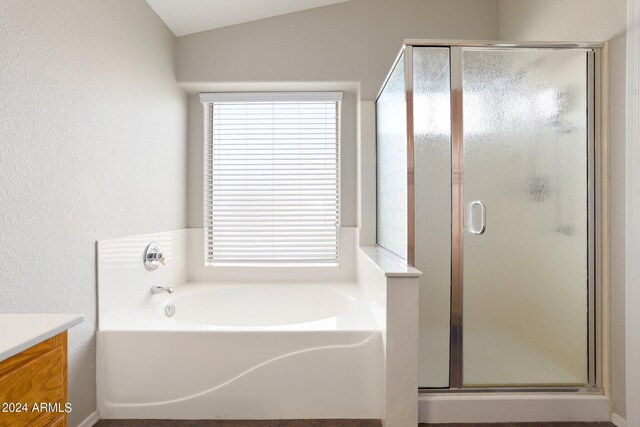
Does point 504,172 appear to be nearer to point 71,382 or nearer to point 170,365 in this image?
point 170,365

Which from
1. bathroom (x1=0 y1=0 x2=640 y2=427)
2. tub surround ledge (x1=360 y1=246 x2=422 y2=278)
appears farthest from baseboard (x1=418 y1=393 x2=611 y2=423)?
tub surround ledge (x1=360 y1=246 x2=422 y2=278)

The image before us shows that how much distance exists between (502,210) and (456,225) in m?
0.24

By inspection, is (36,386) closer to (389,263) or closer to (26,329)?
(26,329)

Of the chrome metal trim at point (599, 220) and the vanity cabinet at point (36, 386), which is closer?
the vanity cabinet at point (36, 386)

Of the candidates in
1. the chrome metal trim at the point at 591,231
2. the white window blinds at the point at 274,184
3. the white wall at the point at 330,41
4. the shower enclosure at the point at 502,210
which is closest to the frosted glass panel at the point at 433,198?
the shower enclosure at the point at 502,210

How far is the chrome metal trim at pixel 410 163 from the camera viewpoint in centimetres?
179

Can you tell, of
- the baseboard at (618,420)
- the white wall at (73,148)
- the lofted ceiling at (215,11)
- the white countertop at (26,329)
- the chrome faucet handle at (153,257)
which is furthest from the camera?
the lofted ceiling at (215,11)

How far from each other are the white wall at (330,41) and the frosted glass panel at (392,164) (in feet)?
1.20

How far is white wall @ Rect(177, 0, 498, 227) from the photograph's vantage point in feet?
8.69

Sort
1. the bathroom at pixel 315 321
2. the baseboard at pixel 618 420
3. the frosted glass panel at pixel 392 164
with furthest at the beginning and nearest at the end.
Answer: the frosted glass panel at pixel 392 164 → the baseboard at pixel 618 420 → the bathroom at pixel 315 321

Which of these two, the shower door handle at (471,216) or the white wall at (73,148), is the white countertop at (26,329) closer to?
the white wall at (73,148)

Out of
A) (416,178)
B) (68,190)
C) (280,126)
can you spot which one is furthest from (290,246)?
(68,190)

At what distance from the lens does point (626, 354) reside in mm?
1694

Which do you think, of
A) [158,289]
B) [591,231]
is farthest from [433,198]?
[158,289]
